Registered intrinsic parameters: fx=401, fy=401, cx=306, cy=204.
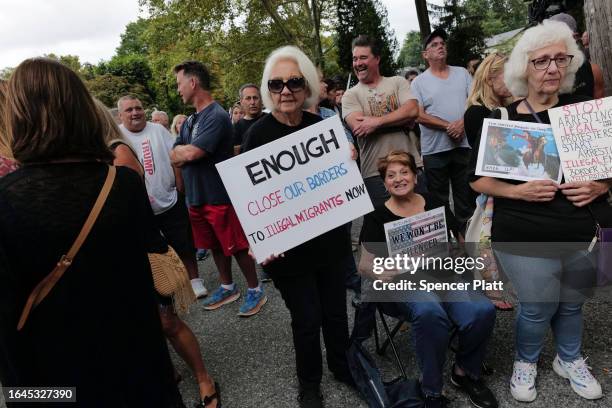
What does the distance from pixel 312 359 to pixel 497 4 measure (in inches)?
2778

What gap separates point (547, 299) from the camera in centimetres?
209

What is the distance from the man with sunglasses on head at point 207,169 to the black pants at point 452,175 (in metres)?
1.95

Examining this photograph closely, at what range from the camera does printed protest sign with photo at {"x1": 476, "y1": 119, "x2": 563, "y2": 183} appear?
1990 millimetres

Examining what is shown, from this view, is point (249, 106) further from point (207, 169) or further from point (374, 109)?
point (374, 109)

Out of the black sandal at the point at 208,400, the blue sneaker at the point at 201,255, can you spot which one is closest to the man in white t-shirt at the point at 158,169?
the blue sneaker at the point at 201,255

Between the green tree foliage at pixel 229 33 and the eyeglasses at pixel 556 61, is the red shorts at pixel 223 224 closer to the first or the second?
the eyeglasses at pixel 556 61

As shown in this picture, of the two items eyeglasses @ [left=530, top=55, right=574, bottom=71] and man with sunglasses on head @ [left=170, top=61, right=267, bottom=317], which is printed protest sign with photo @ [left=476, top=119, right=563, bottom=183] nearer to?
eyeglasses @ [left=530, top=55, right=574, bottom=71]

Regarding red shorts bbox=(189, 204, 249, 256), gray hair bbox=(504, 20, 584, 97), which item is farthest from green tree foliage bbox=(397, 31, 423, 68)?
gray hair bbox=(504, 20, 584, 97)

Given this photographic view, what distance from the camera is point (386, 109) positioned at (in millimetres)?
3295

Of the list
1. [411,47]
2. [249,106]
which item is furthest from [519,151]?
[411,47]

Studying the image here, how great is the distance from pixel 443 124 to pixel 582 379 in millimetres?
2325

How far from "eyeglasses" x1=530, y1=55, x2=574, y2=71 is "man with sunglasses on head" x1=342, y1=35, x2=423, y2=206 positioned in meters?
1.25

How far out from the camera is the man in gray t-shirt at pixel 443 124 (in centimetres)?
382

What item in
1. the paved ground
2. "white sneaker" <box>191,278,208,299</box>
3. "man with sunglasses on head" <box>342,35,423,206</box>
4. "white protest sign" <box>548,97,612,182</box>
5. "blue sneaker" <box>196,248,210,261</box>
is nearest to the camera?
"white protest sign" <box>548,97,612,182</box>
